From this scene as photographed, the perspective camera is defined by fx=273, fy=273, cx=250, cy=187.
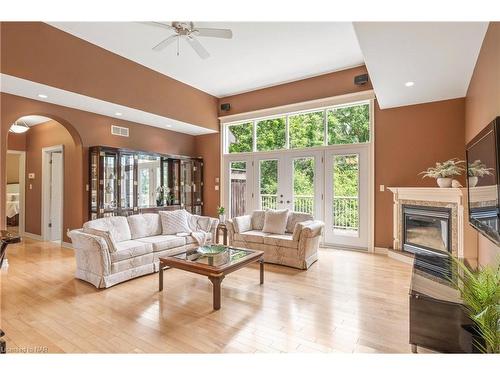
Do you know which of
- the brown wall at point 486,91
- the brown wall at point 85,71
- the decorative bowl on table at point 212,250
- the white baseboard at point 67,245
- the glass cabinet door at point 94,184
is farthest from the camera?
the white baseboard at point 67,245

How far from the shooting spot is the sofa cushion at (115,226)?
3.86 metres

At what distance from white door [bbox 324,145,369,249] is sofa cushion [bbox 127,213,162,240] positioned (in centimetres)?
329

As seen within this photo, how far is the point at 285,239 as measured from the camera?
4.23 meters

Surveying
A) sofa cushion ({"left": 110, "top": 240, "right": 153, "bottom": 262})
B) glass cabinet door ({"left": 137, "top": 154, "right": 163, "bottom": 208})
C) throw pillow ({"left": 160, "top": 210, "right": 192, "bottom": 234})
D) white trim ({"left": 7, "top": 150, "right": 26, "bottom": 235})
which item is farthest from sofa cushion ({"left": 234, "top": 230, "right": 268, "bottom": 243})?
white trim ({"left": 7, "top": 150, "right": 26, "bottom": 235})

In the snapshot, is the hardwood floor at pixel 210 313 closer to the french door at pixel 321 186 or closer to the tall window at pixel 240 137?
the french door at pixel 321 186

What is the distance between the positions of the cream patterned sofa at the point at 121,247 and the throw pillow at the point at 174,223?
0.31ft

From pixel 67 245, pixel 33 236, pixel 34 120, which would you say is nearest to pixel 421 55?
pixel 67 245

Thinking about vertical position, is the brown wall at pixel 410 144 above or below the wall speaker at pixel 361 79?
below

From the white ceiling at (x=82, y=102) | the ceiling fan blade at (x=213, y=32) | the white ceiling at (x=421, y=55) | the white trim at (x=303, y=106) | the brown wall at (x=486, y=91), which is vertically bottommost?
the brown wall at (x=486, y=91)

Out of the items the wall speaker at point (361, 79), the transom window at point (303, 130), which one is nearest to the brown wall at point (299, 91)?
the wall speaker at point (361, 79)

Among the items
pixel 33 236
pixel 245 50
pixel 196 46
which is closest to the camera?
pixel 196 46

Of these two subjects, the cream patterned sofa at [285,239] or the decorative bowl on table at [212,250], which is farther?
the cream patterned sofa at [285,239]

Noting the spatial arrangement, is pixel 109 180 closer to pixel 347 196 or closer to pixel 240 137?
pixel 240 137

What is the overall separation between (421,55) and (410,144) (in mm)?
2148
